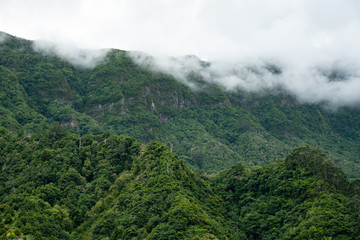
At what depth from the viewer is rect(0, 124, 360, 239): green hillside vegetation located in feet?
277

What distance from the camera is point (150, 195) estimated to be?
305 feet

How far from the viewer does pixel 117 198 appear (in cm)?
9950

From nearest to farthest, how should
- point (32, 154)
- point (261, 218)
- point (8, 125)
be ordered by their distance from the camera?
point (261, 218)
point (32, 154)
point (8, 125)

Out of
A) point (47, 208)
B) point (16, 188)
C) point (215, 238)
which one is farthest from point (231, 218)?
point (16, 188)

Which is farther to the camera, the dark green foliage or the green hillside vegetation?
the dark green foliage

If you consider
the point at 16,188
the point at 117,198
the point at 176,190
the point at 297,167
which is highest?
the point at 297,167

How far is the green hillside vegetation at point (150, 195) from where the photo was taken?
84562 millimetres

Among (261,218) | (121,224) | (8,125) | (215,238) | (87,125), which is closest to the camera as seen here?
(215,238)

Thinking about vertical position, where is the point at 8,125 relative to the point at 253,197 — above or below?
below

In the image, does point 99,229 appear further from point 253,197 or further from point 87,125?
point 87,125

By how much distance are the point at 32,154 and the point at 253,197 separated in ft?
215

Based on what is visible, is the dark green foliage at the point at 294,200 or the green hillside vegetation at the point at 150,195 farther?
the dark green foliage at the point at 294,200

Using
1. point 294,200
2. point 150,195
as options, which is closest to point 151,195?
point 150,195

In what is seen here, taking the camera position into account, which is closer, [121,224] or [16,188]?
[121,224]
